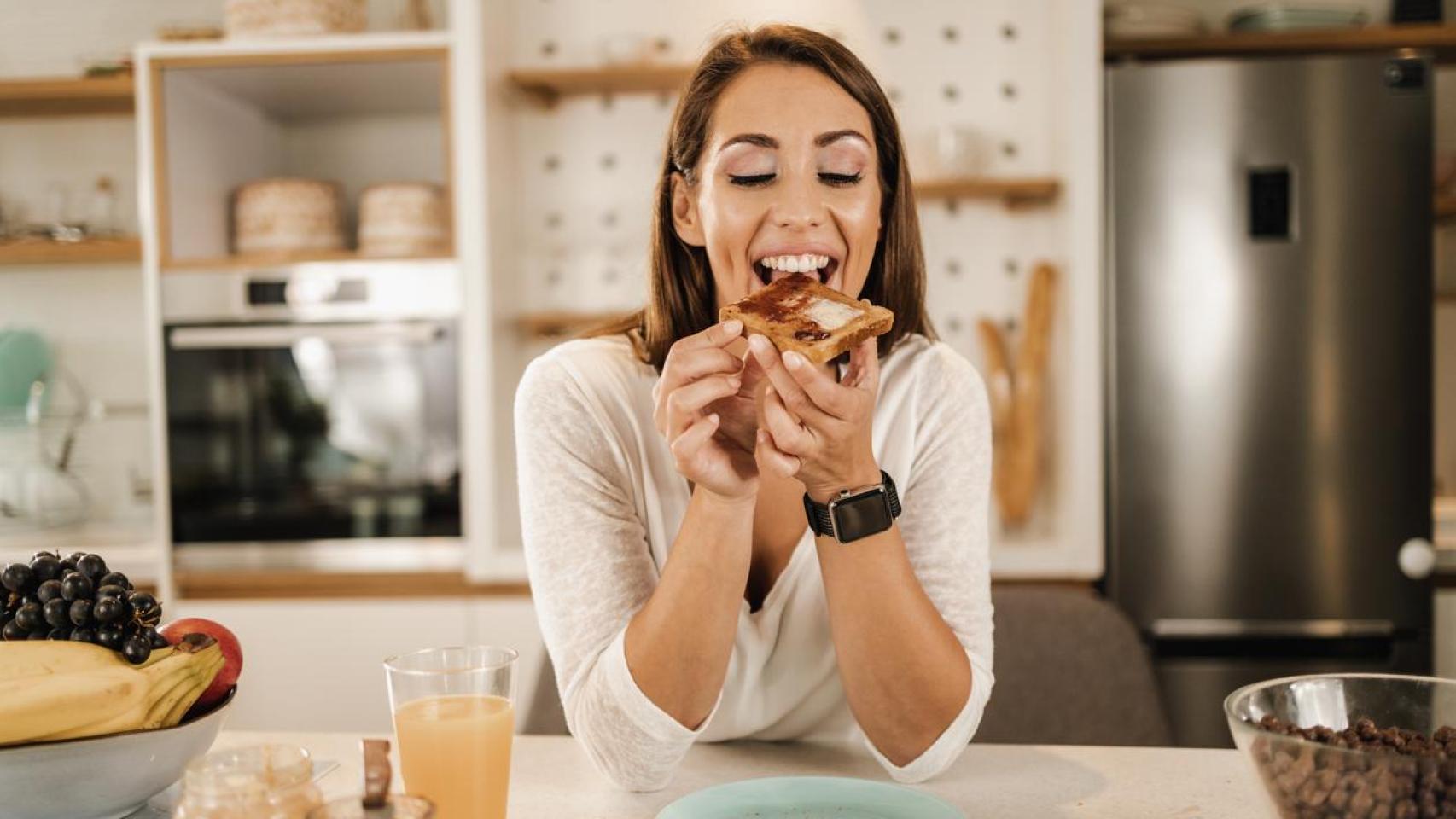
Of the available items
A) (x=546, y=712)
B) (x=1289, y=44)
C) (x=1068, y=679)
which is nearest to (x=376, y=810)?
(x=546, y=712)

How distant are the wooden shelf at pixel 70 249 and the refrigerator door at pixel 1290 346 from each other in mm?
2508

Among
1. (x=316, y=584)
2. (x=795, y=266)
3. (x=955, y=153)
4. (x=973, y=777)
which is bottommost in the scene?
(x=316, y=584)

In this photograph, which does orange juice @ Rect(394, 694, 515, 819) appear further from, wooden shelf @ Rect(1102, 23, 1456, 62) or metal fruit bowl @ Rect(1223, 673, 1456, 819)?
wooden shelf @ Rect(1102, 23, 1456, 62)

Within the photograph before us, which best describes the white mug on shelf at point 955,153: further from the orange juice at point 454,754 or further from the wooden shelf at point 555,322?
the orange juice at point 454,754

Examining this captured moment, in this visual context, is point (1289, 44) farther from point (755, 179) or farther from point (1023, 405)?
point (755, 179)

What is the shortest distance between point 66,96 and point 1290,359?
3.12 m

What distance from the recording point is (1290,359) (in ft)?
8.48

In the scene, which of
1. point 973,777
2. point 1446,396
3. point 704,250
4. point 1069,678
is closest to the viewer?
point 973,777

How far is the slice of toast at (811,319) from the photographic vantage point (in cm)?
106

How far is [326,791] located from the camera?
1.00m

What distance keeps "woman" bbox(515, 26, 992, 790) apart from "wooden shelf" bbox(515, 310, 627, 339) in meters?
1.46

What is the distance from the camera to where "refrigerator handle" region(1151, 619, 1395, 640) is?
2.58 m

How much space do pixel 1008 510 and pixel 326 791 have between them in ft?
7.14

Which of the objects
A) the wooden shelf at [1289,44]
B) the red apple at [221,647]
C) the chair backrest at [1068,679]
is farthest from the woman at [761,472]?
the wooden shelf at [1289,44]
